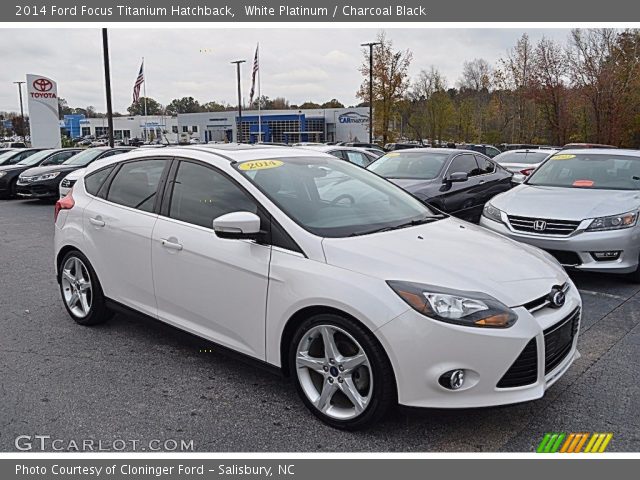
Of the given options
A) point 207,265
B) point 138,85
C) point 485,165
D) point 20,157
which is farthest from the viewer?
point 138,85

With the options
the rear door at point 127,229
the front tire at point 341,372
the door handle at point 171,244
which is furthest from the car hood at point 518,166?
the front tire at point 341,372

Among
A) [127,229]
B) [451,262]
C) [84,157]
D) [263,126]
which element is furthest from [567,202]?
[263,126]

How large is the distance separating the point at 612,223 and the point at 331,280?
429 cm

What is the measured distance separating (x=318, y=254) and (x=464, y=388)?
3.49 feet

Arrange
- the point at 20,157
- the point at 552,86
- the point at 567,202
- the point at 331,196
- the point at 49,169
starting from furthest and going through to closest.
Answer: the point at 552,86 → the point at 20,157 → the point at 49,169 → the point at 567,202 → the point at 331,196

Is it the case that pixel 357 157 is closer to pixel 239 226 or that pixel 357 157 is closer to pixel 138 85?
pixel 239 226

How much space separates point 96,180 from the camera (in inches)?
198

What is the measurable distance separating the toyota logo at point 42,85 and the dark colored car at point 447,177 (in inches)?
880

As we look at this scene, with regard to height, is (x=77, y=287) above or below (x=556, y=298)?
below

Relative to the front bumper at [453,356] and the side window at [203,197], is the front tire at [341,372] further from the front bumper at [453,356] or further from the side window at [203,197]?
the side window at [203,197]

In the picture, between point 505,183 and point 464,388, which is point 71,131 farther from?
point 464,388

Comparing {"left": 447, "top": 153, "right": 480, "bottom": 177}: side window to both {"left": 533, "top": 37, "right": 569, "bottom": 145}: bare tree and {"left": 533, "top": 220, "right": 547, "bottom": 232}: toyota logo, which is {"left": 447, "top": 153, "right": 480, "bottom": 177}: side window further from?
{"left": 533, "top": 37, "right": 569, "bottom": 145}: bare tree

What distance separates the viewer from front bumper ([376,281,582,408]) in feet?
9.40

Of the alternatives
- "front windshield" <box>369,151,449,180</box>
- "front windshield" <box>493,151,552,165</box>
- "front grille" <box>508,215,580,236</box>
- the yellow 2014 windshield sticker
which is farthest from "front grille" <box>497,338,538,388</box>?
"front windshield" <box>493,151,552,165</box>
